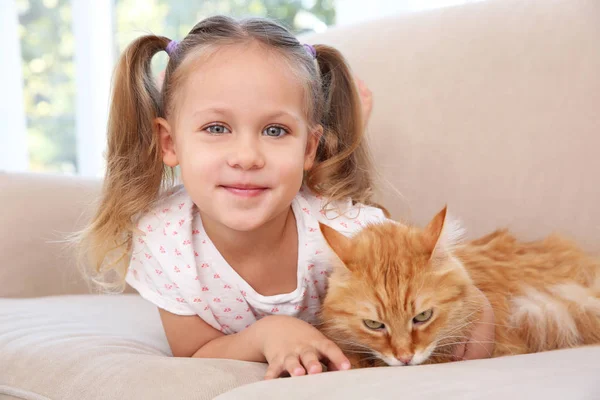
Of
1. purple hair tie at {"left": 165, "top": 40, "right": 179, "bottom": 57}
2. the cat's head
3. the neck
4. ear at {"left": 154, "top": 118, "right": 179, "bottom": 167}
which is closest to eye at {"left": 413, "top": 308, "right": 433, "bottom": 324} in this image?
the cat's head

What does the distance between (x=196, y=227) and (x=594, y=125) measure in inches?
43.8

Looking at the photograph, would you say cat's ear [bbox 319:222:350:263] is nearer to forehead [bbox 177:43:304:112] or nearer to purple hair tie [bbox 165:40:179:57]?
forehead [bbox 177:43:304:112]

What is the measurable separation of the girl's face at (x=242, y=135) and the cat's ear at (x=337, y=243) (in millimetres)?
184

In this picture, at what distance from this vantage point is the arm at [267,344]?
1318 mm

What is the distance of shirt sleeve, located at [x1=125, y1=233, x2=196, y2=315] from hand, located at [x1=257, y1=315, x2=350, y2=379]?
0.30 m

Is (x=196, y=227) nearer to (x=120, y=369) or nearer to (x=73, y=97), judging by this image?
(x=120, y=369)

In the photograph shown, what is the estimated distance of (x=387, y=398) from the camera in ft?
3.18

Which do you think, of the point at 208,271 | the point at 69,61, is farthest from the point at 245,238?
the point at 69,61

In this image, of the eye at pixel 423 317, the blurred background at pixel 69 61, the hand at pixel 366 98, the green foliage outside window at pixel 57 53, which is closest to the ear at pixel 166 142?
the hand at pixel 366 98

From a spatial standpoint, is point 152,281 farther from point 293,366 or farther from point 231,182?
point 293,366

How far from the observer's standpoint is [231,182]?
1570 mm

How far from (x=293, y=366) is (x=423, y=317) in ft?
1.03

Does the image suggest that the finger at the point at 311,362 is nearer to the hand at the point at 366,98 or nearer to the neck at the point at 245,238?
the neck at the point at 245,238

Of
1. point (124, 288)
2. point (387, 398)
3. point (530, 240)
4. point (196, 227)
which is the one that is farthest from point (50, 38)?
point (387, 398)
